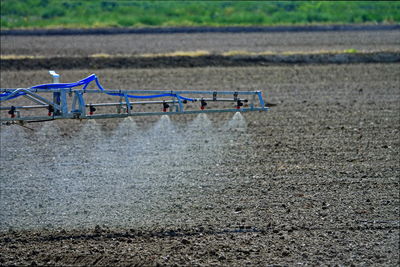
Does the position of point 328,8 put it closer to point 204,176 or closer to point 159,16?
point 159,16

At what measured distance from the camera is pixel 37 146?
14180 mm

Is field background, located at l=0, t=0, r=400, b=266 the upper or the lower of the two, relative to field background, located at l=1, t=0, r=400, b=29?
lower

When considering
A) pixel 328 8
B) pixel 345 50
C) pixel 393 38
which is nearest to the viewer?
pixel 345 50

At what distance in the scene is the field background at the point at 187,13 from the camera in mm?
33344

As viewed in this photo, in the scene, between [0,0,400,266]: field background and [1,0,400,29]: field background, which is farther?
[1,0,400,29]: field background

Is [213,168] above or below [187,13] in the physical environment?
below

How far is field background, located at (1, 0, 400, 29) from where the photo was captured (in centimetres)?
3334

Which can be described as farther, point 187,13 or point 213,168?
point 187,13

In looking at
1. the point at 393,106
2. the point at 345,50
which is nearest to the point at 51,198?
the point at 393,106

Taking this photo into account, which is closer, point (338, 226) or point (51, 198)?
point (338, 226)

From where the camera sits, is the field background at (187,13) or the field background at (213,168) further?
the field background at (187,13)

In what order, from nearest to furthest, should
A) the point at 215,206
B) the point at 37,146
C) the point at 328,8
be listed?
the point at 215,206 < the point at 37,146 < the point at 328,8

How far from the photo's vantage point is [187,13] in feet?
124

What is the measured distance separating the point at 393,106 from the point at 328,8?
22.9 metres
